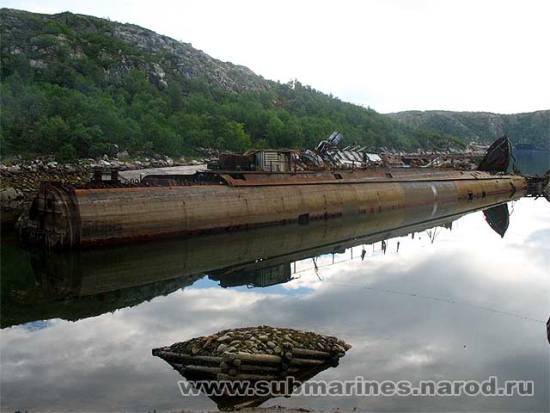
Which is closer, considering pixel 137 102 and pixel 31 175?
pixel 31 175

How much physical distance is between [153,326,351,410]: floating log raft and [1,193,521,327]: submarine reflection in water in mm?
5704

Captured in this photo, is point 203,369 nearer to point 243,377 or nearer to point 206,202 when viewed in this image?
point 243,377

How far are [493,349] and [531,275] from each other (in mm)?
9382

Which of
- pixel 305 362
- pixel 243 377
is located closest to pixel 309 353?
pixel 305 362

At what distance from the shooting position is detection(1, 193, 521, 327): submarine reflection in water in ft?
51.6

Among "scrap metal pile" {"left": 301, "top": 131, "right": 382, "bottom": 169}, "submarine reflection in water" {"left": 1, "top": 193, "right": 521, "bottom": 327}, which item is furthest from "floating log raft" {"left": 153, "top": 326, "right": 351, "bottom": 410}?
"scrap metal pile" {"left": 301, "top": 131, "right": 382, "bottom": 169}

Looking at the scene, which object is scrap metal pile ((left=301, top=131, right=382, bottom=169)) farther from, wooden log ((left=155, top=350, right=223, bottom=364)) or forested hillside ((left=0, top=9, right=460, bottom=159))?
wooden log ((left=155, top=350, right=223, bottom=364))

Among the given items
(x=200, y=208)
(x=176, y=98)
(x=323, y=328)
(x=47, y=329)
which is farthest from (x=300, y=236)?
(x=176, y=98)

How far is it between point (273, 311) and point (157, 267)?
21.3ft

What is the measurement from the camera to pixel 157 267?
19.9m

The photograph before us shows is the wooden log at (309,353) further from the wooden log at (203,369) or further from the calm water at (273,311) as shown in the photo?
the wooden log at (203,369)

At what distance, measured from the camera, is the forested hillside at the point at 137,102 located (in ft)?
149

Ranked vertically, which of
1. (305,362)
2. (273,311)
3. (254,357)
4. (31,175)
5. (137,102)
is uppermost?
(137,102)

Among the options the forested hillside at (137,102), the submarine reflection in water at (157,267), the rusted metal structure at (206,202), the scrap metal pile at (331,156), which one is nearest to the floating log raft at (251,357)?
the submarine reflection in water at (157,267)
